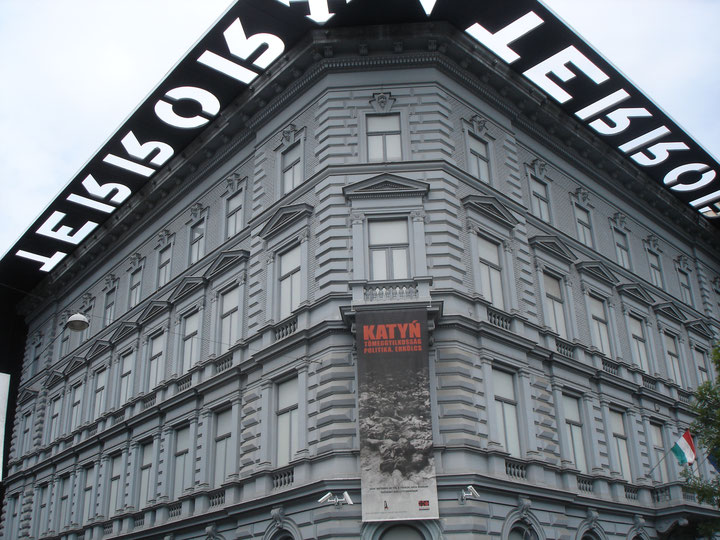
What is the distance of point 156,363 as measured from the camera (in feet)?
108

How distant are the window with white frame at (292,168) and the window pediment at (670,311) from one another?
17.5m

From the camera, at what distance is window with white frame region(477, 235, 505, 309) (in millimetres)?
25453

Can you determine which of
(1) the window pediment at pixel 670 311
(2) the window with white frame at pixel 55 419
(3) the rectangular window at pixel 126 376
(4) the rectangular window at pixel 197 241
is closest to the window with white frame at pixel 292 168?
(4) the rectangular window at pixel 197 241

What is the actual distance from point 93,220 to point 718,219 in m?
33.0

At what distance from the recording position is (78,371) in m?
39.3

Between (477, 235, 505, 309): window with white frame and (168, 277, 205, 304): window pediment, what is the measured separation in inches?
459

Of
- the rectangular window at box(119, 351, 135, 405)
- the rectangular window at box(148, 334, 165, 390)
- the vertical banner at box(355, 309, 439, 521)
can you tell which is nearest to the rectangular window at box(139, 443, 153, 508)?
the rectangular window at box(148, 334, 165, 390)

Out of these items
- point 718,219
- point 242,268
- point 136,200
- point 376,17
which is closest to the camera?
point 376,17

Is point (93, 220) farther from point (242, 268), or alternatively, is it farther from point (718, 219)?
point (718, 219)

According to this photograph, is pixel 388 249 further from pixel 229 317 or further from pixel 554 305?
pixel 229 317

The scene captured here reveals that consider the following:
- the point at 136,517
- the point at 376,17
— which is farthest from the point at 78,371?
the point at 376,17

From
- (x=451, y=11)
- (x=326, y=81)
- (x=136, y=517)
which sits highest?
(x=451, y=11)

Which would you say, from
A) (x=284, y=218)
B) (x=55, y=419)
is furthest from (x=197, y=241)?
(x=55, y=419)

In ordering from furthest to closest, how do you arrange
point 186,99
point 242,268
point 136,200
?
point 136,200 < point 186,99 < point 242,268
